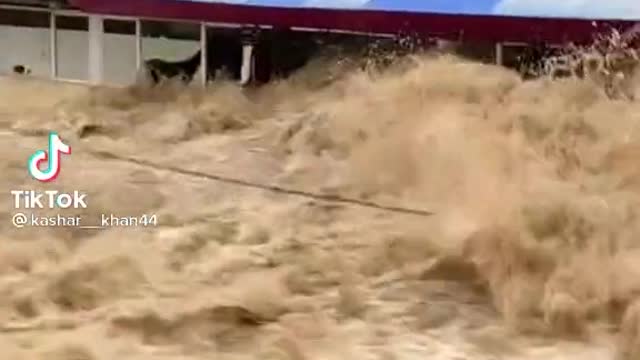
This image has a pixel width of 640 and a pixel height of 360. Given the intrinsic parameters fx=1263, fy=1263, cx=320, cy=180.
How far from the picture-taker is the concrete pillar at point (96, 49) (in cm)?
1179

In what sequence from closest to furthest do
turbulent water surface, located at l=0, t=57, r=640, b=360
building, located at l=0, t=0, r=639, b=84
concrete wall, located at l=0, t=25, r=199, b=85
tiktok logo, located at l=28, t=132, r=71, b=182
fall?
1. turbulent water surface, located at l=0, t=57, r=640, b=360
2. tiktok logo, located at l=28, t=132, r=71, b=182
3. building, located at l=0, t=0, r=639, b=84
4. concrete wall, located at l=0, t=25, r=199, b=85

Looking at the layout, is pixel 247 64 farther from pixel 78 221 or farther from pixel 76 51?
pixel 78 221

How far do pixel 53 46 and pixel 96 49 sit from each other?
59cm

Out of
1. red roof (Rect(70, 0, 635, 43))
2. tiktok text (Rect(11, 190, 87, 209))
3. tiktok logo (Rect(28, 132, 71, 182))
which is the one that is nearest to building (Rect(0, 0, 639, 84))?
red roof (Rect(70, 0, 635, 43))

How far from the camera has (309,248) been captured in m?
6.19

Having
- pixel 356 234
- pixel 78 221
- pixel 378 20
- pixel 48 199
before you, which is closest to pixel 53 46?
pixel 378 20

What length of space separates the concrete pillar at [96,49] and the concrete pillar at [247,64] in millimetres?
1820

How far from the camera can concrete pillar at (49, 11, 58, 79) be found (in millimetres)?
12195

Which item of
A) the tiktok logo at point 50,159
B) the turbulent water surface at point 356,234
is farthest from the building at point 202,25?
the tiktok logo at point 50,159

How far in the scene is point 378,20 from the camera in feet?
30.5

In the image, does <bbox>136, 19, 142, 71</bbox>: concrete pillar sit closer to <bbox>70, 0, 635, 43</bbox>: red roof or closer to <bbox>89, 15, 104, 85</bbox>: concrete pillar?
<bbox>70, 0, 635, 43</bbox>: red roof

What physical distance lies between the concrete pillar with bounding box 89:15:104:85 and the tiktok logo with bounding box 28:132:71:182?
2.98 meters

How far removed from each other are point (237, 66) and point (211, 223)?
420cm

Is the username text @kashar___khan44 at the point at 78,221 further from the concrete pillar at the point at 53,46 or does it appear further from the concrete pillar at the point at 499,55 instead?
the concrete pillar at the point at 53,46
